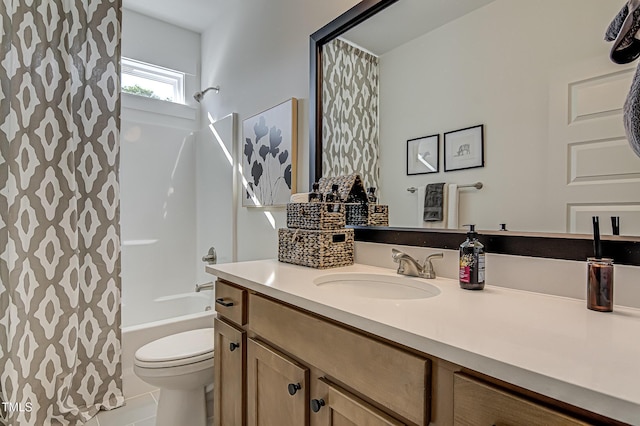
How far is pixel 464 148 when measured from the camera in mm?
1167

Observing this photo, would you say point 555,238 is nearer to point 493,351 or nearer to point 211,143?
point 493,351

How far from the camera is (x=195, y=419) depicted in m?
1.62

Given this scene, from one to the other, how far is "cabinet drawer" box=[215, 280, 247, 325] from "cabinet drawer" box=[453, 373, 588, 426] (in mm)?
809

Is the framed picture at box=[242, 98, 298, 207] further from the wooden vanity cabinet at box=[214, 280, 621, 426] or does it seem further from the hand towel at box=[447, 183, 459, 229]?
the hand towel at box=[447, 183, 459, 229]

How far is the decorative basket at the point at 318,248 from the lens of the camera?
1.36 m

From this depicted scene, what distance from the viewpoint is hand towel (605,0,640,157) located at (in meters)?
0.69

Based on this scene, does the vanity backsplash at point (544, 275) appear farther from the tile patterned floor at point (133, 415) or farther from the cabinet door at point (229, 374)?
the tile patterned floor at point (133, 415)

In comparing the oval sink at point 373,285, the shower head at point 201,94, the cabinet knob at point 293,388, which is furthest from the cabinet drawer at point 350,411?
the shower head at point 201,94

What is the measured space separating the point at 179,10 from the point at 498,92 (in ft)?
8.64

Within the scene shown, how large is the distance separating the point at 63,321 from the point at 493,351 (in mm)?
2107

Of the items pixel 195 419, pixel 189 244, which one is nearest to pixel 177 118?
pixel 189 244

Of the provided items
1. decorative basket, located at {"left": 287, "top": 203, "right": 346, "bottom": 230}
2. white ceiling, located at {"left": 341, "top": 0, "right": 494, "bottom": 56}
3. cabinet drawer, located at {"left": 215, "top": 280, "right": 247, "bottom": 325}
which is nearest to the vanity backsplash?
decorative basket, located at {"left": 287, "top": 203, "right": 346, "bottom": 230}

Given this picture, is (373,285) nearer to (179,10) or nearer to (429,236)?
(429,236)

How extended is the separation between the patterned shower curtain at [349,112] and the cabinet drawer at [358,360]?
0.75 meters
